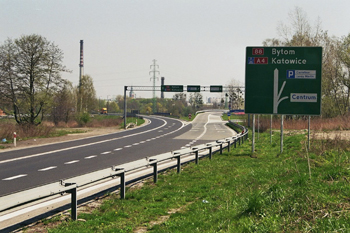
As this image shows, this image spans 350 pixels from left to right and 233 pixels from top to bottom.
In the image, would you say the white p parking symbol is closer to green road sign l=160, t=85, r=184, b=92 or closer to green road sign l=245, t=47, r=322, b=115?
green road sign l=245, t=47, r=322, b=115

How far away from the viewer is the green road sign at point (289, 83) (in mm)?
18500

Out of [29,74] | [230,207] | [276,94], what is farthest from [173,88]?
[230,207]

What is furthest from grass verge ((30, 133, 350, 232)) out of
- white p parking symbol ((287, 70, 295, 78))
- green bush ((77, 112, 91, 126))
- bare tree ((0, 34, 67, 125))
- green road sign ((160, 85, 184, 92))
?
green road sign ((160, 85, 184, 92))

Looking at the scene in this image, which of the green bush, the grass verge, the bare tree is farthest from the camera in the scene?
the green bush

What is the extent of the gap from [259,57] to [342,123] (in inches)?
752

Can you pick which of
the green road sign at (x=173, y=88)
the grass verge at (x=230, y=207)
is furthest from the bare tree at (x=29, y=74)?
the grass verge at (x=230, y=207)

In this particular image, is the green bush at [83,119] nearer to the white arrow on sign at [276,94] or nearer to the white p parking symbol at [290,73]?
the white arrow on sign at [276,94]

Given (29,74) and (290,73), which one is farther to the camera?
(29,74)

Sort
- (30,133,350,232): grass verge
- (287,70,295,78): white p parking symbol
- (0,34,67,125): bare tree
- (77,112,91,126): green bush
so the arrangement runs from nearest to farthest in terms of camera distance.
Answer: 1. (30,133,350,232): grass verge
2. (287,70,295,78): white p parking symbol
3. (0,34,67,125): bare tree
4. (77,112,91,126): green bush

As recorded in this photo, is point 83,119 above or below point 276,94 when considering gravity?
below

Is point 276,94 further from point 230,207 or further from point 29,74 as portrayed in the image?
point 29,74

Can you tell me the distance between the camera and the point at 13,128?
32.0 metres

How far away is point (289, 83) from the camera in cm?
1848

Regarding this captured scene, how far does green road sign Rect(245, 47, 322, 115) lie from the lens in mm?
18500
